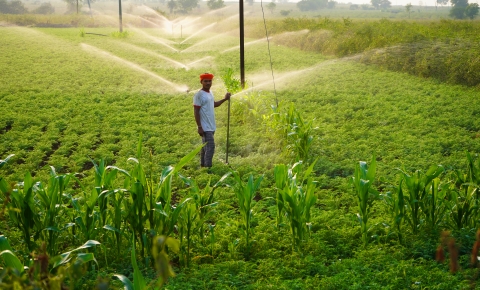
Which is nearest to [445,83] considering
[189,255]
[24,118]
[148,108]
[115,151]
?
[148,108]

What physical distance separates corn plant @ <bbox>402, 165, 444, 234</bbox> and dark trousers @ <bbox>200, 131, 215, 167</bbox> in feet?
9.55

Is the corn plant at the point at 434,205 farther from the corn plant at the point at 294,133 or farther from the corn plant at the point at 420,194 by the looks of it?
the corn plant at the point at 294,133

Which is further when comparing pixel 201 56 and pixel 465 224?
pixel 201 56

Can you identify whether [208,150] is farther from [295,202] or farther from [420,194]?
[420,194]

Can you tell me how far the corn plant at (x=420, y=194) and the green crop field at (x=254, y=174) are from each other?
22 mm

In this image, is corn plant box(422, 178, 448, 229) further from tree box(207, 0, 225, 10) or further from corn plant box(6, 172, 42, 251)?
tree box(207, 0, 225, 10)

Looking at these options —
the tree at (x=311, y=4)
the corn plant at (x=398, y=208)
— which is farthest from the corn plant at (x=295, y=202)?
the tree at (x=311, y=4)

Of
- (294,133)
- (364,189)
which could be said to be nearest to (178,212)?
(364,189)

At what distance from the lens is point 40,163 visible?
317 inches

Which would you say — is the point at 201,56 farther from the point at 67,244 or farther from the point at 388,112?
the point at 67,244

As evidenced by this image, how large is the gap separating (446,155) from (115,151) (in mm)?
4963

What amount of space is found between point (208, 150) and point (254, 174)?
2.28ft

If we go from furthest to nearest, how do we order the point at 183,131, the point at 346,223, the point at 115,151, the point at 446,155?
1. the point at 183,131
2. the point at 115,151
3. the point at 446,155
4. the point at 346,223

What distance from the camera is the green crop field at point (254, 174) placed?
422cm
